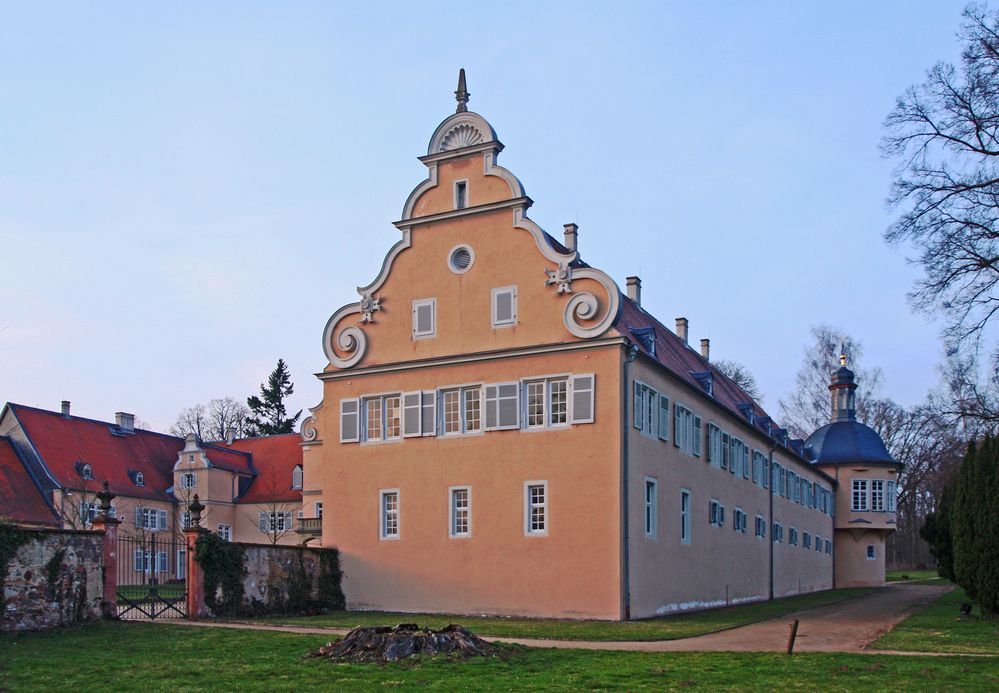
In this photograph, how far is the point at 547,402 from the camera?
28594 millimetres

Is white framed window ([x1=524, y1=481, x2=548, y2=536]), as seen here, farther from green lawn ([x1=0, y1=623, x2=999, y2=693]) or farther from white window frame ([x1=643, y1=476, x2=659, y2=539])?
green lawn ([x1=0, y1=623, x2=999, y2=693])

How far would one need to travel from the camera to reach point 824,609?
106 ft

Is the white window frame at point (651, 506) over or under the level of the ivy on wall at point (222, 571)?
over

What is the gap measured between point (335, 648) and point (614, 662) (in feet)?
14.2

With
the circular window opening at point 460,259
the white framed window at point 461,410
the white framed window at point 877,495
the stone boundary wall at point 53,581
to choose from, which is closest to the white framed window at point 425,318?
the circular window opening at point 460,259

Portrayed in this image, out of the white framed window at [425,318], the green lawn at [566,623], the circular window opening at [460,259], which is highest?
the circular window opening at [460,259]

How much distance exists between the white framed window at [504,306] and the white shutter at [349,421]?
5469 mm

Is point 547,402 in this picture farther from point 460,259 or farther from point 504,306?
point 460,259

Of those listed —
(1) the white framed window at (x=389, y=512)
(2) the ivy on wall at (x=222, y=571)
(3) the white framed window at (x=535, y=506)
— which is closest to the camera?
(2) the ivy on wall at (x=222, y=571)

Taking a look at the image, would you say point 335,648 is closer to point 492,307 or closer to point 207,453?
point 492,307

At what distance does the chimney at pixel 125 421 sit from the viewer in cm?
6033

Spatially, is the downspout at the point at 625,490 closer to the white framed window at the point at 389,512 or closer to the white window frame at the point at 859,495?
the white framed window at the point at 389,512

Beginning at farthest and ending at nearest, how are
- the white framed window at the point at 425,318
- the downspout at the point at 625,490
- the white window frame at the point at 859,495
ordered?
1. the white window frame at the point at 859,495
2. the white framed window at the point at 425,318
3. the downspout at the point at 625,490

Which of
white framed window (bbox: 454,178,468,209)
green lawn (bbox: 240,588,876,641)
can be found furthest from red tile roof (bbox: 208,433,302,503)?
white framed window (bbox: 454,178,468,209)
